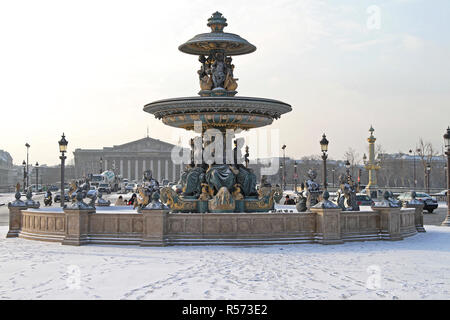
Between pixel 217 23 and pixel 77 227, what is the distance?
848cm

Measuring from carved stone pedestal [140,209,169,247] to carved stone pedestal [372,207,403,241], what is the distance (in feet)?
19.0

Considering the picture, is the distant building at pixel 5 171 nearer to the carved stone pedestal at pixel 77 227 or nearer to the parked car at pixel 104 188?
the parked car at pixel 104 188

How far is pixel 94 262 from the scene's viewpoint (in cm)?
1113

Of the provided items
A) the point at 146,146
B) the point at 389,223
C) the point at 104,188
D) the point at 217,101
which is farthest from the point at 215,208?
the point at 146,146

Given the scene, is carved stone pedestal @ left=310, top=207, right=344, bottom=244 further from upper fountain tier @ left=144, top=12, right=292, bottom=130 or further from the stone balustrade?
upper fountain tier @ left=144, top=12, right=292, bottom=130

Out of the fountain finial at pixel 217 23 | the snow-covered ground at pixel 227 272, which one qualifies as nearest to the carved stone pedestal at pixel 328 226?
the snow-covered ground at pixel 227 272

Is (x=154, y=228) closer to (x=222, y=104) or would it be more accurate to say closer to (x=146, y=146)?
Result: (x=222, y=104)

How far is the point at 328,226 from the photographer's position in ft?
45.9

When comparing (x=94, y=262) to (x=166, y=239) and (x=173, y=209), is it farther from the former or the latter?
(x=173, y=209)

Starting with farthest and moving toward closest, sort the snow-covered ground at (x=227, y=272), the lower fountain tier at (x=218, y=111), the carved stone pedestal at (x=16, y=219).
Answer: the lower fountain tier at (x=218, y=111) < the carved stone pedestal at (x=16, y=219) < the snow-covered ground at (x=227, y=272)

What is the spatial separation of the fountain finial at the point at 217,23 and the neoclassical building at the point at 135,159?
4883 inches

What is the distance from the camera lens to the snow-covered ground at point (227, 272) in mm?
8359
